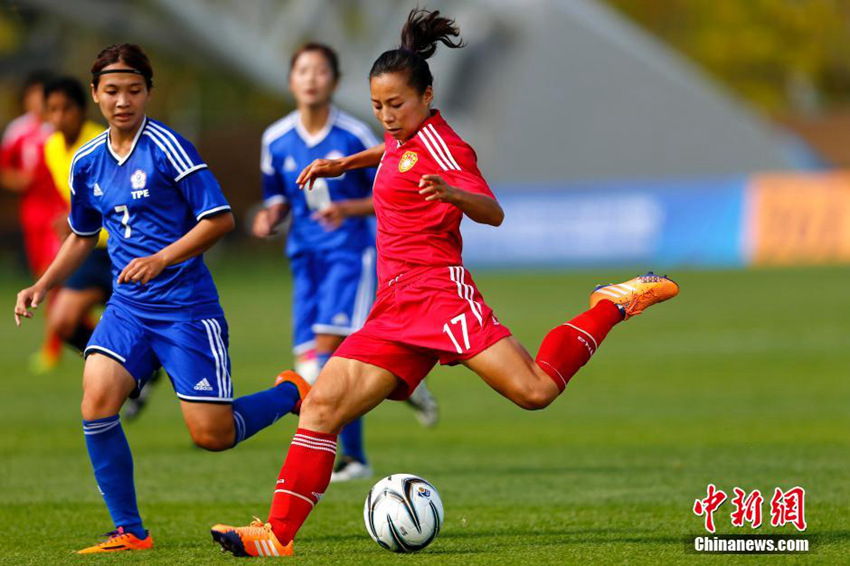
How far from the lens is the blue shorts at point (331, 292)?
377 inches

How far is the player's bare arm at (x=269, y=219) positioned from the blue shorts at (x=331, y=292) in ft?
1.49

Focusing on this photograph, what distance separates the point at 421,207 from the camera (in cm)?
650

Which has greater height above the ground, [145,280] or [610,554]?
[145,280]

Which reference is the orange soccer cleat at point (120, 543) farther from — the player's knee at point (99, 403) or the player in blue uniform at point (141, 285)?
the player's knee at point (99, 403)

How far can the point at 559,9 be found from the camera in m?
39.6

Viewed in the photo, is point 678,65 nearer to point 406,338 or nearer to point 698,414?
point 698,414

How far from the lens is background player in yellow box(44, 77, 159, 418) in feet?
33.3

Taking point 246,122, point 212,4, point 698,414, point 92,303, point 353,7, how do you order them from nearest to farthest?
point 92,303 → point 698,414 → point 212,4 → point 353,7 → point 246,122

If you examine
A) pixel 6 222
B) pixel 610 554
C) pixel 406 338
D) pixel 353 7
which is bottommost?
pixel 610 554

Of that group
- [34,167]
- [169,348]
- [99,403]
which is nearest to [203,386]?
[169,348]

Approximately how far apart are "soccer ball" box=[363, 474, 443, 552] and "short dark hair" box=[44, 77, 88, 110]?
4685mm

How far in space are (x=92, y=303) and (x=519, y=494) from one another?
14.2 ft

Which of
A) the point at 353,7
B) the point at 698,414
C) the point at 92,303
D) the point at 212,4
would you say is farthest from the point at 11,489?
the point at 353,7

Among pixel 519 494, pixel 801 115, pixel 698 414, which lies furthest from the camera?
pixel 801 115
